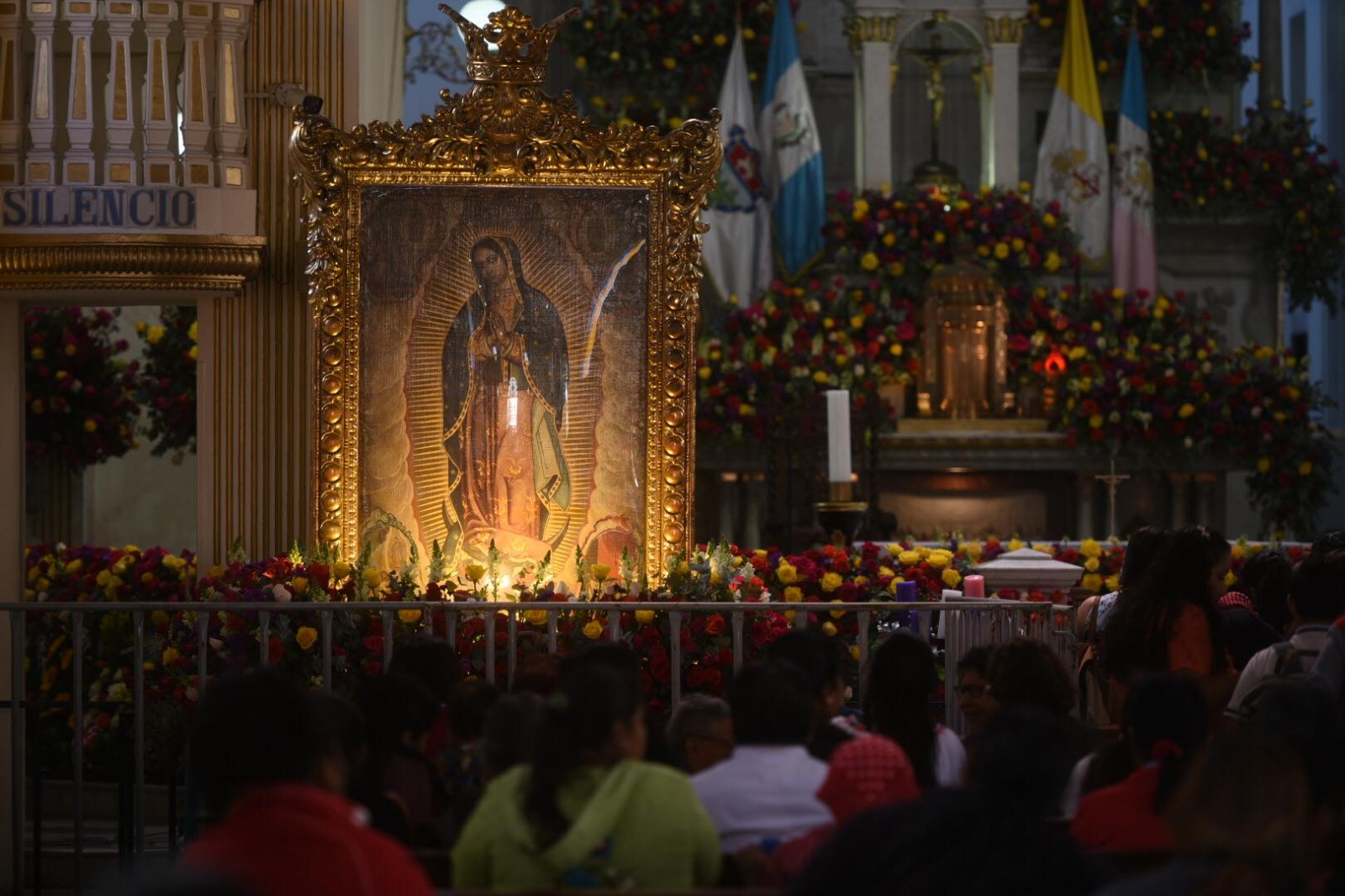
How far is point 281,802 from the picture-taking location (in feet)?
12.9

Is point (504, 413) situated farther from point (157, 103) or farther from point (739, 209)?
point (739, 209)

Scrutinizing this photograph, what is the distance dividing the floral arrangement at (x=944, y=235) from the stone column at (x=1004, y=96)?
57 centimetres

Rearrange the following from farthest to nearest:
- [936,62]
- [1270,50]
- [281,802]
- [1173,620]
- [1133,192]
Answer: [1270,50], [936,62], [1133,192], [1173,620], [281,802]

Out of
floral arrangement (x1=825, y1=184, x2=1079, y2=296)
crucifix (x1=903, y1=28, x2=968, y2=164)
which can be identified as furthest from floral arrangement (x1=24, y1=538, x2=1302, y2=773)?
crucifix (x1=903, y1=28, x2=968, y2=164)

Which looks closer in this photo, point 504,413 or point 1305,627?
point 1305,627

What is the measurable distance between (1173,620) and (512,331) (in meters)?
3.87

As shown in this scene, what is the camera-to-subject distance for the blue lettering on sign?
952 cm

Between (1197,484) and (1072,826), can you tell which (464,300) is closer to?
(1072,826)

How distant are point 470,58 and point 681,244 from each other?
1267mm

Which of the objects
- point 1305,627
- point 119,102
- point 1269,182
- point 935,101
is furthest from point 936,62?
point 1305,627

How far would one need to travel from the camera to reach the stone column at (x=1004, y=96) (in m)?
17.1

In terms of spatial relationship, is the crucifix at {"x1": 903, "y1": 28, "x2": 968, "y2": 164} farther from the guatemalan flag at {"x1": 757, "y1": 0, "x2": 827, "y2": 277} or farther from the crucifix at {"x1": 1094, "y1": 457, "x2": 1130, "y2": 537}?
the crucifix at {"x1": 1094, "y1": 457, "x2": 1130, "y2": 537}

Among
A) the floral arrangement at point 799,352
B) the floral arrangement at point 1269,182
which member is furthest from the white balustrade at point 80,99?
the floral arrangement at point 1269,182

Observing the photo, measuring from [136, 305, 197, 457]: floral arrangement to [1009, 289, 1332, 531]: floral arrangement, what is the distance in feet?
20.1
